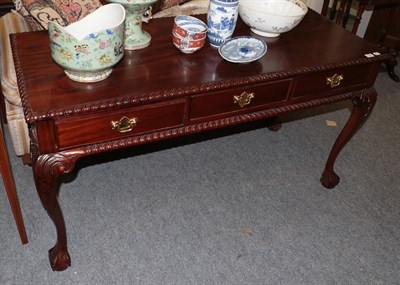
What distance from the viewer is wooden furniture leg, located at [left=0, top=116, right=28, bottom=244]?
143 centimetres

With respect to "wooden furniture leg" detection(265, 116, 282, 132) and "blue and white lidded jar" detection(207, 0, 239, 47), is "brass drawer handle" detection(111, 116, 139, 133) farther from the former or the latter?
"wooden furniture leg" detection(265, 116, 282, 132)

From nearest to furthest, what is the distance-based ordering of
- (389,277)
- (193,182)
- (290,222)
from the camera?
1. (389,277)
2. (290,222)
3. (193,182)

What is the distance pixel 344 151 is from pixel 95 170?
1.27 meters

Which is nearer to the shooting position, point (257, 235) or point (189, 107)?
point (189, 107)

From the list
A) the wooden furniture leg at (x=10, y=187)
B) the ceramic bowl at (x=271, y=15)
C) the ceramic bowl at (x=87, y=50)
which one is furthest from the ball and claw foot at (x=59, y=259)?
the ceramic bowl at (x=271, y=15)

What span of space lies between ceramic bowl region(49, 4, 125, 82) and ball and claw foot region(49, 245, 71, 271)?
0.64m

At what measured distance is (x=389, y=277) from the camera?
1.67 meters

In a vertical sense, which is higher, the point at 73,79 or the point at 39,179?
the point at 73,79

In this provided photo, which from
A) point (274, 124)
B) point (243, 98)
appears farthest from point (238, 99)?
point (274, 124)

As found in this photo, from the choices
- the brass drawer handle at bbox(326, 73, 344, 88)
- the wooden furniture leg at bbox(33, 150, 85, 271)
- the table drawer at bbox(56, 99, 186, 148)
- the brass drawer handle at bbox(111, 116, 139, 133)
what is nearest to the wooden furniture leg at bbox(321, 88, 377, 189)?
the brass drawer handle at bbox(326, 73, 344, 88)

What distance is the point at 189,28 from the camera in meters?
1.57

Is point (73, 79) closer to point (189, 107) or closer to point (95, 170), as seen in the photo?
point (189, 107)

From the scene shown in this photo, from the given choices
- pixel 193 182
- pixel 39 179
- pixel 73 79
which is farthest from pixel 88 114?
pixel 193 182

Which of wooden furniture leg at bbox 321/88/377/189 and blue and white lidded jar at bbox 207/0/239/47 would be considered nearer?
blue and white lidded jar at bbox 207/0/239/47
